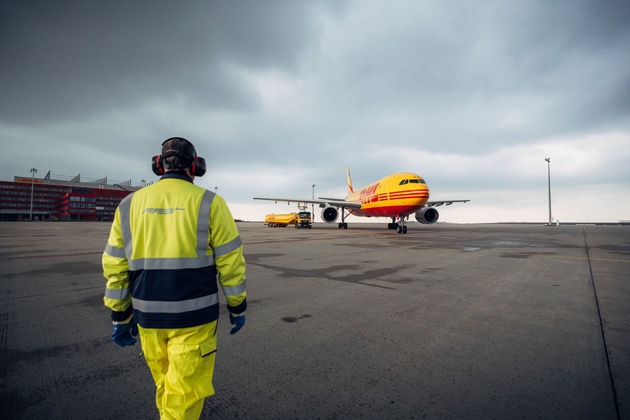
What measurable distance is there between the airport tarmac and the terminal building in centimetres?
10811

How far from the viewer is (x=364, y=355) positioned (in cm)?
267

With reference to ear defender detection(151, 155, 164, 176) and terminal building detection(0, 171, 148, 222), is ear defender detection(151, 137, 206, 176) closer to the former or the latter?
ear defender detection(151, 155, 164, 176)

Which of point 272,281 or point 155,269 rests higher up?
point 155,269

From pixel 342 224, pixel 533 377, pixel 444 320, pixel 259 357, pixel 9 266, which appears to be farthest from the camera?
pixel 342 224

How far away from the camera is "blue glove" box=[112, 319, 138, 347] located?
1.83 meters

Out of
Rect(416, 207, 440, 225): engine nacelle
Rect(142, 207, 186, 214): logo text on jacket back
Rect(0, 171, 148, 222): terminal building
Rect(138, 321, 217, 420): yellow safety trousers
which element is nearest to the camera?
Rect(138, 321, 217, 420): yellow safety trousers

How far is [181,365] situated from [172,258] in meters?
0.63

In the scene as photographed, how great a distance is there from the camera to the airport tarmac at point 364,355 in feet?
6.47

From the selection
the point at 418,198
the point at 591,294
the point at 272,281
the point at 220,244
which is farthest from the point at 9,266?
the point at 418,198

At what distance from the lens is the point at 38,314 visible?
3758 mm

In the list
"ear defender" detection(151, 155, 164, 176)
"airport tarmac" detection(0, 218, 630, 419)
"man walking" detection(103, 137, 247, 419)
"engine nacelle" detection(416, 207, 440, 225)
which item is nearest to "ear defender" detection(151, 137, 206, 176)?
"ear defender" detection(151, 155, 164, 176)

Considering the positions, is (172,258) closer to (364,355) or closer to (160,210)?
(160,210)

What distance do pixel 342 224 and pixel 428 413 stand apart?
2906 centimetres

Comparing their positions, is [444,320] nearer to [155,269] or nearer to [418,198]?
[155,269]
